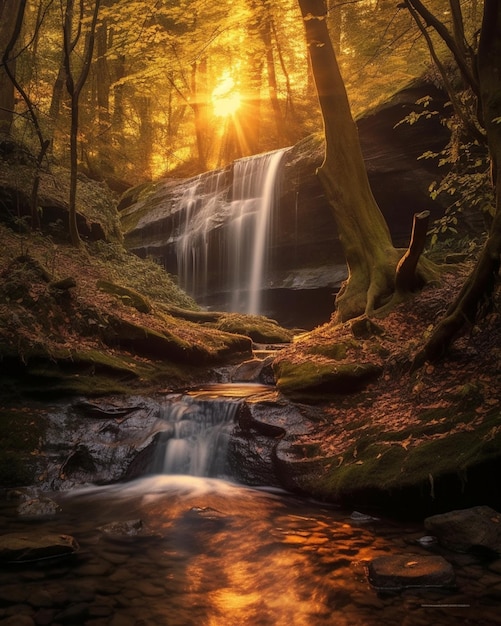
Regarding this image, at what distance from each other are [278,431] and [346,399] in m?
1.06

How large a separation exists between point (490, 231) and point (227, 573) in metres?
4.50

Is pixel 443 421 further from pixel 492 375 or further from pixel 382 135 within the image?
pixel 382 135

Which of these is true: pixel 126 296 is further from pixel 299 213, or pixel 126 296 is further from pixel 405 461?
pixel 299 213

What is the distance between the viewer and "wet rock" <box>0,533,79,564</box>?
3.98 m

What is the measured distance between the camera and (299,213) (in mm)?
19000

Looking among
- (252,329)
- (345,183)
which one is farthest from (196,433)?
(252,329)

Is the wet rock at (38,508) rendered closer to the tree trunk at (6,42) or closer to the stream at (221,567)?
the stream at (221,567)

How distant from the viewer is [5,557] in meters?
3.96

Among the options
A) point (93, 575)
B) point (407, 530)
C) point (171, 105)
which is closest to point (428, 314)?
point (407, 530)

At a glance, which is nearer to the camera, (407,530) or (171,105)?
(407,530)

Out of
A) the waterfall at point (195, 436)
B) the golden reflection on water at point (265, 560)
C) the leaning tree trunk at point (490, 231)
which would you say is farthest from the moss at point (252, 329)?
the golden reflection on water at point (265, 560)

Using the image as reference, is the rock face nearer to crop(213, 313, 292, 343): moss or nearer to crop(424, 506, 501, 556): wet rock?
crop(213, 313, 292, 343): moss

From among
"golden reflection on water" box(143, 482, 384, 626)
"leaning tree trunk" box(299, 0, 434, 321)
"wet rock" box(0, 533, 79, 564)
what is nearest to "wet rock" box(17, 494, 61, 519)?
"wet rock" box(0, 533, 79, 564)

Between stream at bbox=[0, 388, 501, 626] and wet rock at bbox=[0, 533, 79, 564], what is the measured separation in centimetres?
6
